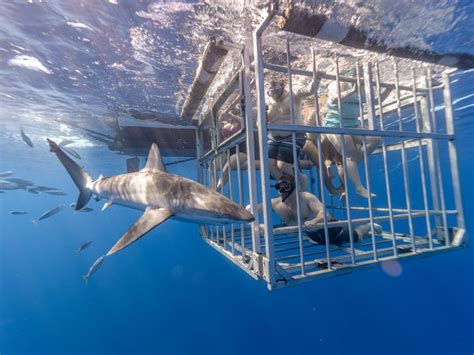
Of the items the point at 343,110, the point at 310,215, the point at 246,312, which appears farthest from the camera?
the point at 246,312

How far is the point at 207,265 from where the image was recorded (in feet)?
134

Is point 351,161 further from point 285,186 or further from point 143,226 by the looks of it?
point 143,226

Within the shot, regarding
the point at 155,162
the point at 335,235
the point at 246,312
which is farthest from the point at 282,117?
the point at 246,312

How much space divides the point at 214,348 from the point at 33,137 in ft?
72.5

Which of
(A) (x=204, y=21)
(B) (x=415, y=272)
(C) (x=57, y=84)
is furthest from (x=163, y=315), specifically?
(B) (x=415, y=272)

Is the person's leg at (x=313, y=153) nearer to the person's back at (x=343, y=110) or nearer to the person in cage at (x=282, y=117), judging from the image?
the person's back at (x=343, y=110)

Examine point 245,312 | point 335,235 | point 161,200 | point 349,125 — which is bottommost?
point 245,312

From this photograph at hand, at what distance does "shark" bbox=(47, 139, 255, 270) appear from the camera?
306cm

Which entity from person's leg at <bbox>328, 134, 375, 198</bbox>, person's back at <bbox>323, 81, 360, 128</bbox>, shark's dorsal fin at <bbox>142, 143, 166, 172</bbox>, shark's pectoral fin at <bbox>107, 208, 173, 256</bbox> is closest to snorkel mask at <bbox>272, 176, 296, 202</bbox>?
person's leg at <bbox>328, 134, 375, 198</bbox>

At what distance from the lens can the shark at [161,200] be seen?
3059mm

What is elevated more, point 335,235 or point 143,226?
point 143,226

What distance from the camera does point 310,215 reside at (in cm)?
651

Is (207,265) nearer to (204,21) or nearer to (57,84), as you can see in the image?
(57,84)

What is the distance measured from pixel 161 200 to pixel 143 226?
57cm
